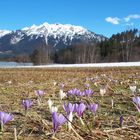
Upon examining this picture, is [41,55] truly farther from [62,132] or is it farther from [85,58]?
[62,132]

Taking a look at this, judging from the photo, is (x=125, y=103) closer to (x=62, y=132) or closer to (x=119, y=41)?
(x=62, y=132)

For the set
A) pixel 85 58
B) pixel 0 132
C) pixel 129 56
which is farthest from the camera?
pixel 85 58

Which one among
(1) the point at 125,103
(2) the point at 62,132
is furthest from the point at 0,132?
(1) the point at 125,103

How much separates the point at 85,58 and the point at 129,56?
17.0 metres

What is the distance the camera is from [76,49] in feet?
327

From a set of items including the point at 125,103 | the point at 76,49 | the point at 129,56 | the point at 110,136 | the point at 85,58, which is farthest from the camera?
the point at 76,49

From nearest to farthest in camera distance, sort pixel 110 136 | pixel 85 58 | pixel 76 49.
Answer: pixel 110 136 < pixel 85 58 < pixel 76 49

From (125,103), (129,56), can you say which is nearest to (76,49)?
(129,56)

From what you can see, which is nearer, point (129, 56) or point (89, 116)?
point (89, 116)

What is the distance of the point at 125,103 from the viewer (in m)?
4.09

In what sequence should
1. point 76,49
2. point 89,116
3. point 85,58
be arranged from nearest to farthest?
point 89,116 → point 85,58 → point 76,49

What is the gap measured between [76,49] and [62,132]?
97.6 m

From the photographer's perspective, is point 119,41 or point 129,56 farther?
point 119,41

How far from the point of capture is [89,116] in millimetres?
2963
